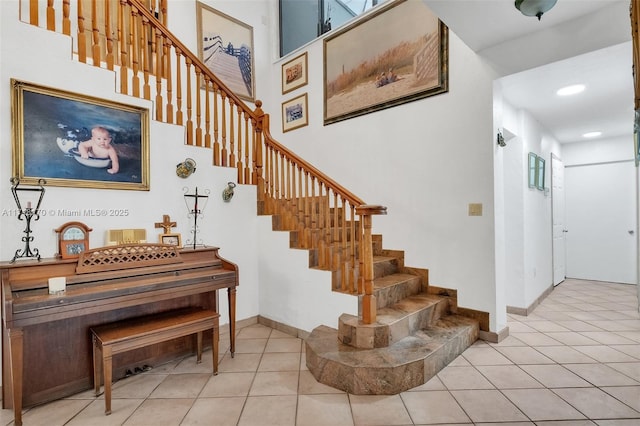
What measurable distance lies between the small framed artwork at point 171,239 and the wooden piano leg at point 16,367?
1.22m

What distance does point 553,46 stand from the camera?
259 centimetres

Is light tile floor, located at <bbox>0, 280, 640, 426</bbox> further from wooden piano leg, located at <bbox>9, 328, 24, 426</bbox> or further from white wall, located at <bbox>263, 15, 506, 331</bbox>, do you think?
white wall, located at <bbox>263, 15, 506, 331</bbox>

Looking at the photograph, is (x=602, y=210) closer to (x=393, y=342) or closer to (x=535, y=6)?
(x=535, y=6)

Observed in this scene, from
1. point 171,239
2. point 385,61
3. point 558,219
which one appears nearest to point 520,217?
point 558,219

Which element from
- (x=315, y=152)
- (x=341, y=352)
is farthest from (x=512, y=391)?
(x=315, y=152)

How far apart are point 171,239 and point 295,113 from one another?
2809mm

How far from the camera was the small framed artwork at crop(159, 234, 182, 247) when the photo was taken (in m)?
2.92

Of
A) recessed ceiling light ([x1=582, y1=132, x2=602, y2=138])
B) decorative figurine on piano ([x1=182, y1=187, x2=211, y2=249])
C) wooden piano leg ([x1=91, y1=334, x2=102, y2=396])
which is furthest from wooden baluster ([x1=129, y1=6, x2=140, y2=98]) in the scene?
recessed ceiling light ([x1=582, y1=132, x2=602, y2=138])

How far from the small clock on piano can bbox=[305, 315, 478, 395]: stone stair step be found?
199 centimetres

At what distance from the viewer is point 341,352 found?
7.79 ft

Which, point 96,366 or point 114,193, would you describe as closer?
point 96,366

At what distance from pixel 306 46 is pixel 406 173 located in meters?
2.59

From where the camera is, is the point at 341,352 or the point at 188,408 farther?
the point at 341,352

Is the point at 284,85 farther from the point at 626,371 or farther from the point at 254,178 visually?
the point at 626,371
